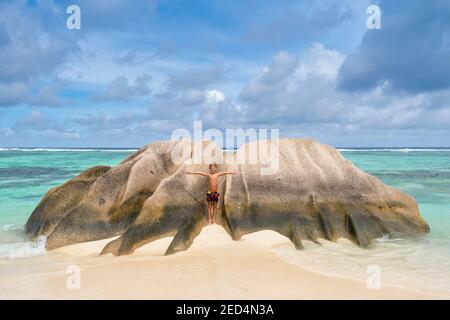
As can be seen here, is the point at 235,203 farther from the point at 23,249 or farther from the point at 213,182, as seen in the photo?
the point at 23,249

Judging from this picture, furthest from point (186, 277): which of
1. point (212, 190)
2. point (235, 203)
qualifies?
point (235, 203)

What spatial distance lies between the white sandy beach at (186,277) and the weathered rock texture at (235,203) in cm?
47

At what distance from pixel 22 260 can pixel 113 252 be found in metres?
1.76

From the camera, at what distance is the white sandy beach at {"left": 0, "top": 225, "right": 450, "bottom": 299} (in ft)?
17.3

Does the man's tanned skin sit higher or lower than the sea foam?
higher

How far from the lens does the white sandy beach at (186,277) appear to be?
527 cm

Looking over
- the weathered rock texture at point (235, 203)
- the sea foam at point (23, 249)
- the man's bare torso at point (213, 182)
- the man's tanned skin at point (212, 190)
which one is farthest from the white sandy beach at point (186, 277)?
the man's bare torso at point (213, 182)

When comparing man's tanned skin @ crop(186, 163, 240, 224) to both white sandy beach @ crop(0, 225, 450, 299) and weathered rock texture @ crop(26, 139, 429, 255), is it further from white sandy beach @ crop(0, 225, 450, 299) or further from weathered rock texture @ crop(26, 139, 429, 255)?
white sandy beach @ crop(0, 225, 450, 299)

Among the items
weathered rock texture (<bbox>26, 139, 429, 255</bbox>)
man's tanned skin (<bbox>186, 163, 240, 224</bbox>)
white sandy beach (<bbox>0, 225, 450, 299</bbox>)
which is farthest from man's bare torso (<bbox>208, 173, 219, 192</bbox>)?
white sandy beach (<bbox>0, 225, 450, 299</bbox>)

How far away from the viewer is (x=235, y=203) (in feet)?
27.4

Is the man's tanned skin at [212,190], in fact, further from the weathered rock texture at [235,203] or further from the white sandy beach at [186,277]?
the white sandy beach at [186,277]

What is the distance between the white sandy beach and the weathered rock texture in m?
0.47
